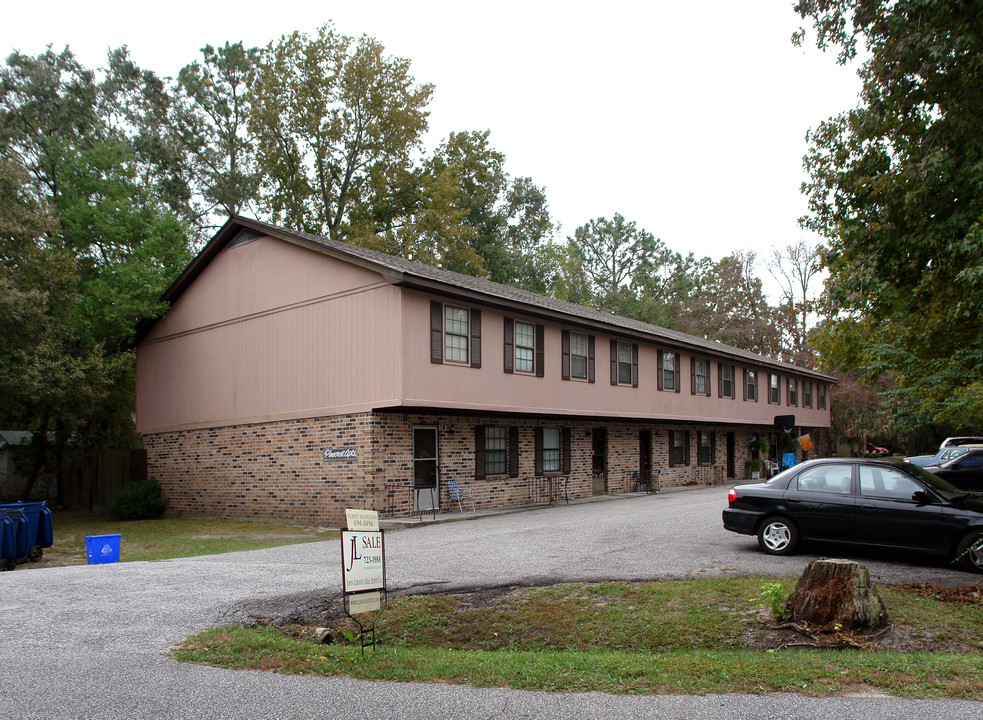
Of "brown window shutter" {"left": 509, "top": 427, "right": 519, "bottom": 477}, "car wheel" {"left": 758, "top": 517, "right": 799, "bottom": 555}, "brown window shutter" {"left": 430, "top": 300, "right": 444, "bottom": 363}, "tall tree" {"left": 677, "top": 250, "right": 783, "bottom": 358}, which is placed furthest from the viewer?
"tall tree" {"left": 677, "top": 250, "right": 783, "bottom": 358}

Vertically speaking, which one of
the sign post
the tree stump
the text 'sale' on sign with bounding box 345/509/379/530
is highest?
the text 'sale' on sign with bounding box 345/509/379/530

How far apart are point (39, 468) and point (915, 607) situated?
27.1 meters

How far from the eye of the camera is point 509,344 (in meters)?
21.9

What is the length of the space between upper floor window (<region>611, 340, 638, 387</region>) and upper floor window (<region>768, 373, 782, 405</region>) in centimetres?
1295

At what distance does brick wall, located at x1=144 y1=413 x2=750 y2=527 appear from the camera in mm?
19125

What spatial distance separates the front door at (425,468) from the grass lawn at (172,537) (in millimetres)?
2392

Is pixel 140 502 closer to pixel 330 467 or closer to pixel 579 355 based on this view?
pixel 330 467

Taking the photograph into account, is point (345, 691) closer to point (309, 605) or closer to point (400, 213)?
point (309, 605)

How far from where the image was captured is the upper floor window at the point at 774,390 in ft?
124

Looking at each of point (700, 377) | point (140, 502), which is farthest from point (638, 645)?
point (700, 377)

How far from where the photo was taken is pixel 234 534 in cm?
1864

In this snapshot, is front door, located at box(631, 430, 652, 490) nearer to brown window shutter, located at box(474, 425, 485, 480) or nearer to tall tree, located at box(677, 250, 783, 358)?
brown window shutter, located at box(474, 425, 485, 480)

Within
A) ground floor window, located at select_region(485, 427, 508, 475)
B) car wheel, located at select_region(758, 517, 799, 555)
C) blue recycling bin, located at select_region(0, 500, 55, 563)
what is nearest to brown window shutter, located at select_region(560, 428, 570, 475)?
ground floor window, located at select_region(485, 427, 508, 475)

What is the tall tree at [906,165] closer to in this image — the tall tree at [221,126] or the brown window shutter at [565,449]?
the brown window shutter at [565,449]
